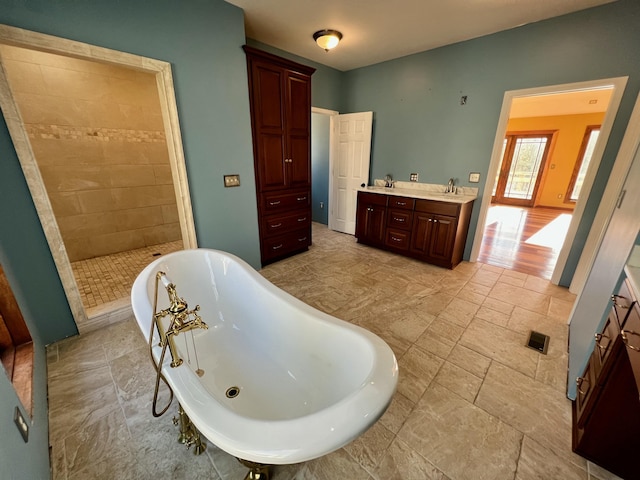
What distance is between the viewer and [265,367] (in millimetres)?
1578

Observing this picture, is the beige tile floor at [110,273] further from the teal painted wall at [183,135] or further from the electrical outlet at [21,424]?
the electrical outlet at [21,424]

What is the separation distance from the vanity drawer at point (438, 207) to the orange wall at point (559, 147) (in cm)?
607

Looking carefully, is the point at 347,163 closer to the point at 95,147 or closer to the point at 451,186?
the point at 451,186

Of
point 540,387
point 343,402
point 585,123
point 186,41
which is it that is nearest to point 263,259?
point 186,41

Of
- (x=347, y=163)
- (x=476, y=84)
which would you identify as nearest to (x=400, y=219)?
(x=347, y=163)

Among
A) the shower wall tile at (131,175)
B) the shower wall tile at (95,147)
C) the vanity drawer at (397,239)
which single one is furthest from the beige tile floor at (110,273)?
the vanity drawer at (397,239)

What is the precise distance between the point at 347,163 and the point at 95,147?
3592mm

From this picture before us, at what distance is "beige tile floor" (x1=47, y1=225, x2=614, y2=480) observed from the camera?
1147 millimetres

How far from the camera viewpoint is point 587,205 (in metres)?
2.50

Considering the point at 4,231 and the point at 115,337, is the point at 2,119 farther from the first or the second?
the point at 115,337

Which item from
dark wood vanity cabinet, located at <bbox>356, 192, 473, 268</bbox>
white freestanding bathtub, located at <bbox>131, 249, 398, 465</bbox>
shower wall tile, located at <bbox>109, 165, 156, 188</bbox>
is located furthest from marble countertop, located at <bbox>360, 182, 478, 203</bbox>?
shower wall tile, located at <bbox>109, 165, 156, 188</bbox>

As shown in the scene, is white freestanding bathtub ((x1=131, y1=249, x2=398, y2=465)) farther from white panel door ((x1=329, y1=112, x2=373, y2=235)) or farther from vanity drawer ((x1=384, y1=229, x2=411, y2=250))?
white panel door ((x1=329, y1=112, x2=373, y2=235))

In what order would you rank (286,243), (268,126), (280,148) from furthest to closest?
(286,243) → (280,148) → (268,126)

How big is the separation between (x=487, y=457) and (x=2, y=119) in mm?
3348
